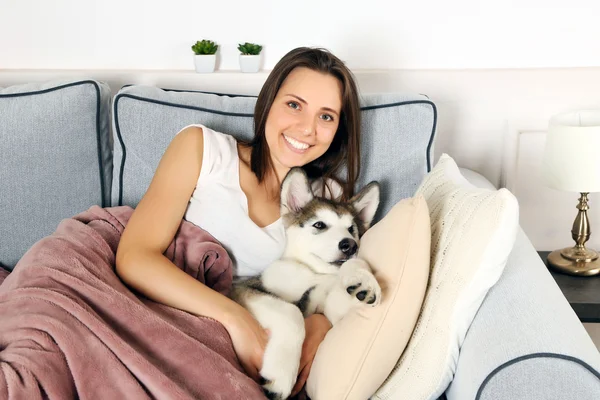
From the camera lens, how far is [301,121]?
1535 mm

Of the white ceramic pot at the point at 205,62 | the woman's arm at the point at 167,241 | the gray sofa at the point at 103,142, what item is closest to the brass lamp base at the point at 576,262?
the gray sofa at the point at 103,142

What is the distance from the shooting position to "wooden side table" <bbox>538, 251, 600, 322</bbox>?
1.74m

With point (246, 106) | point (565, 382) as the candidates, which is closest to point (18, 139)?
point (246, 106)

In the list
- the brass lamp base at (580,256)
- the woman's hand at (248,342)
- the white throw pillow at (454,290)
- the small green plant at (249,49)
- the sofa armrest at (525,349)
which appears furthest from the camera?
the small green plant at (249,49)

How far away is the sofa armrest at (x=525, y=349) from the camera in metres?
1.00

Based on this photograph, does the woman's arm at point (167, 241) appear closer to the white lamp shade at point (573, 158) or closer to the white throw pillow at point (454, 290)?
the white throw pillow at point (454, 290)

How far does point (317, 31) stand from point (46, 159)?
37.0 inches

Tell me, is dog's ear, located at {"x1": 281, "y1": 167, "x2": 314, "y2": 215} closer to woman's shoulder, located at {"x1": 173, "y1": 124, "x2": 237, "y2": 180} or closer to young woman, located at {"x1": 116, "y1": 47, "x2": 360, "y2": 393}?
young woman, located at {"x1": 116, "y1": 47, "x2": 360, "y2": 393}

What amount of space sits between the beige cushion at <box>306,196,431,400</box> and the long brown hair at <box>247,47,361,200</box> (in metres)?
0.41

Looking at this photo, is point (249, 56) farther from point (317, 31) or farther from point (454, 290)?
point (454, 290)

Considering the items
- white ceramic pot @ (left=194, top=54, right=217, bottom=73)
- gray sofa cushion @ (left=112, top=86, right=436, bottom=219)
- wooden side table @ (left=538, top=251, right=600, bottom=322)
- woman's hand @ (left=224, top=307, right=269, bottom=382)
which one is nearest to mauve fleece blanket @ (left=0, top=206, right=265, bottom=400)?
woman's hand @ (left=224, top=307, right=269, bottom=382)

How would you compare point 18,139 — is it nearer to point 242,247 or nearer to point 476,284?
point 242,247

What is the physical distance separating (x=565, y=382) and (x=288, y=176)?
77cm

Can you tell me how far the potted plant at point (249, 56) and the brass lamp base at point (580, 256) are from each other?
3.51ft
